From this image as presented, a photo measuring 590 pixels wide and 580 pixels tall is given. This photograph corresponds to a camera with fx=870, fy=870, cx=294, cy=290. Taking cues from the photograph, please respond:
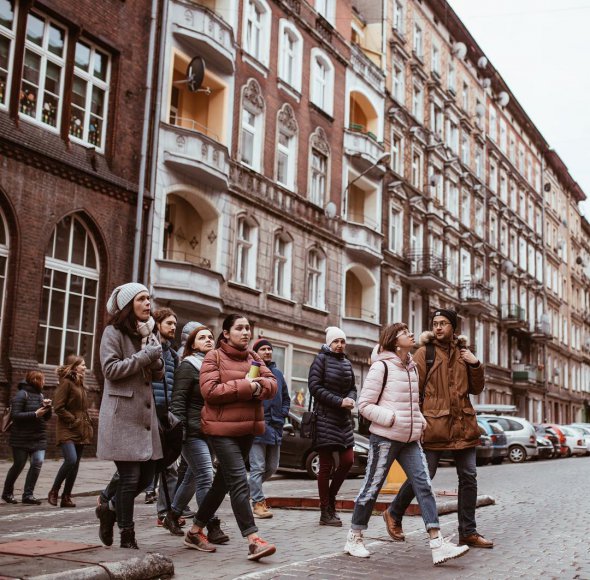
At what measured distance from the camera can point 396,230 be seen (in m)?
36.6

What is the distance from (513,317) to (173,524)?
4552cm

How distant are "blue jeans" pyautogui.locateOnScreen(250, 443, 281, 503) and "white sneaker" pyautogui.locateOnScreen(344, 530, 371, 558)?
9.45ft

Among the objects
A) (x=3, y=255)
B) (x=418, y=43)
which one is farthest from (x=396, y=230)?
(x=3, y=255)

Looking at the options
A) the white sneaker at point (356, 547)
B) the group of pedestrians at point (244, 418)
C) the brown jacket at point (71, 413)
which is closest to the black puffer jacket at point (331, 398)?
the group of pedestrians at point (244, 418)

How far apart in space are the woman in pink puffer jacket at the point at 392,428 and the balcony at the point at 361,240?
2363 centimetres

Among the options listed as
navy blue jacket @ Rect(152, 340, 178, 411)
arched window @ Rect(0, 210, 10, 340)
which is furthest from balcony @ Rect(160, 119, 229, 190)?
navy blue jacket @ Rect(152, 340, 178, 411)

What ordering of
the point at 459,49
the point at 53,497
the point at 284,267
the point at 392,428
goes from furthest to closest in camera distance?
the point at 459,49 < the point at 284,267 < the point at 53,497 < the point at 392,428

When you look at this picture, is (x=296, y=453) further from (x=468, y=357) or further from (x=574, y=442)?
(x=574, y=442)

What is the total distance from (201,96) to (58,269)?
26.8ft

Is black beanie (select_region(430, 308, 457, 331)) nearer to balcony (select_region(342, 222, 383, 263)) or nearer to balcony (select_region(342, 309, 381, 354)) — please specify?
balcony (select_region(342, 309, 381, 354))

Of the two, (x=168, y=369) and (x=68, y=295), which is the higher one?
(x=68, y=295)

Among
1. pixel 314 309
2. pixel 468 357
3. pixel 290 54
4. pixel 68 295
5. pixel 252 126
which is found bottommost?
pixel 468 357

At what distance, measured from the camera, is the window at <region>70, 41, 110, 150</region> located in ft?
64.2

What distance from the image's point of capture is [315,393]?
377 inches
